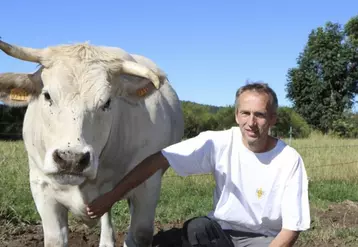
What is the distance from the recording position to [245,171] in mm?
3164

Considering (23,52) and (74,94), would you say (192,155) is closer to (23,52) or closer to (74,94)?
(74,94)

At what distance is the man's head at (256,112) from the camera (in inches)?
119

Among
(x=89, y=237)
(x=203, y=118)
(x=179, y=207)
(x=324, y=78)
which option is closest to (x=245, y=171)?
(x=89, y=237)

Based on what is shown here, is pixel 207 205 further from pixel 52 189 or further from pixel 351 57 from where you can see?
pixel 351 57

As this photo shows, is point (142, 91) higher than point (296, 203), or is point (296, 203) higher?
point (142, 91)

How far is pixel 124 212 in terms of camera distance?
6.25m

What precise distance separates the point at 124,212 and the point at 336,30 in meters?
31.9

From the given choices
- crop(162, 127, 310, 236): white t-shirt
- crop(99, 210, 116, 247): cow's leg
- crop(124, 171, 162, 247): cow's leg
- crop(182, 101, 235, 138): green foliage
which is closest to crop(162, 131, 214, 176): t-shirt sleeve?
crop(162, 127, 310, 236): white t-shirt

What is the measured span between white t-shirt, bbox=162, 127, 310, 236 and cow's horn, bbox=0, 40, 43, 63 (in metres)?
1.01

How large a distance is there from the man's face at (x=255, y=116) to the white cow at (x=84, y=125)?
0.60 metres

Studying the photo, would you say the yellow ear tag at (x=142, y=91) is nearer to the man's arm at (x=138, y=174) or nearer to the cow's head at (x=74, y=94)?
the cow's head at (x=74, y=94)

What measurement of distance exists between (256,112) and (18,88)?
156cm

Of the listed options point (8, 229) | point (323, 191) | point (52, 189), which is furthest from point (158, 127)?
point (323, 191)

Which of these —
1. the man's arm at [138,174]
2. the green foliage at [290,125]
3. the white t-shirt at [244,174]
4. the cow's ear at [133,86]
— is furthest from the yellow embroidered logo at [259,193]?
the green foliage at [290,125]
